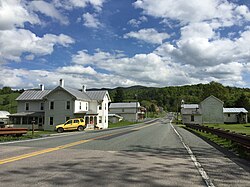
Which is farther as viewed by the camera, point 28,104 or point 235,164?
point 28,104

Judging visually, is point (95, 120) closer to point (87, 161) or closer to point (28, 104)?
point (28, 104)

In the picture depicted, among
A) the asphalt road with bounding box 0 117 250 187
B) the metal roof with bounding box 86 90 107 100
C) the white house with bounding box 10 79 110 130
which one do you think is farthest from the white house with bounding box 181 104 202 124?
the asphalt road with bounding box 0 117 250 187

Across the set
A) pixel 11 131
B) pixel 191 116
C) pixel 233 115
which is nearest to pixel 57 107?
pixel 11 131

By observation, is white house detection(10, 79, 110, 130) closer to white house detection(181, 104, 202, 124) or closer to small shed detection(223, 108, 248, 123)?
white house detection(181, 104, 202, 124)

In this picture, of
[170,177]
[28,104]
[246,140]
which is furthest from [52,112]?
[170,177]

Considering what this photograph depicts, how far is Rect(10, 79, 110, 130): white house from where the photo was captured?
50.2 m

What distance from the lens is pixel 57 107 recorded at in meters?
50.8

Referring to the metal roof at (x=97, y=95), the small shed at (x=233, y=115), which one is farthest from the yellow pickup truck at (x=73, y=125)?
the small shed at (x=233, y=115)

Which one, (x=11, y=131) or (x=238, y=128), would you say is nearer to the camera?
(x=11, y=131)

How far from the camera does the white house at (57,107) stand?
50.2 meters

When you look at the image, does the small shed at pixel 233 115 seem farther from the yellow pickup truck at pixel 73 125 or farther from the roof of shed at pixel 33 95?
the yellow pickup truck at pixel 73 125

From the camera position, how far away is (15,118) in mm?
54594

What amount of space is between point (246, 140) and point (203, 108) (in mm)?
71120

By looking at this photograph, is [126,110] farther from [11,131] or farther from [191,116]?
[11,131]
